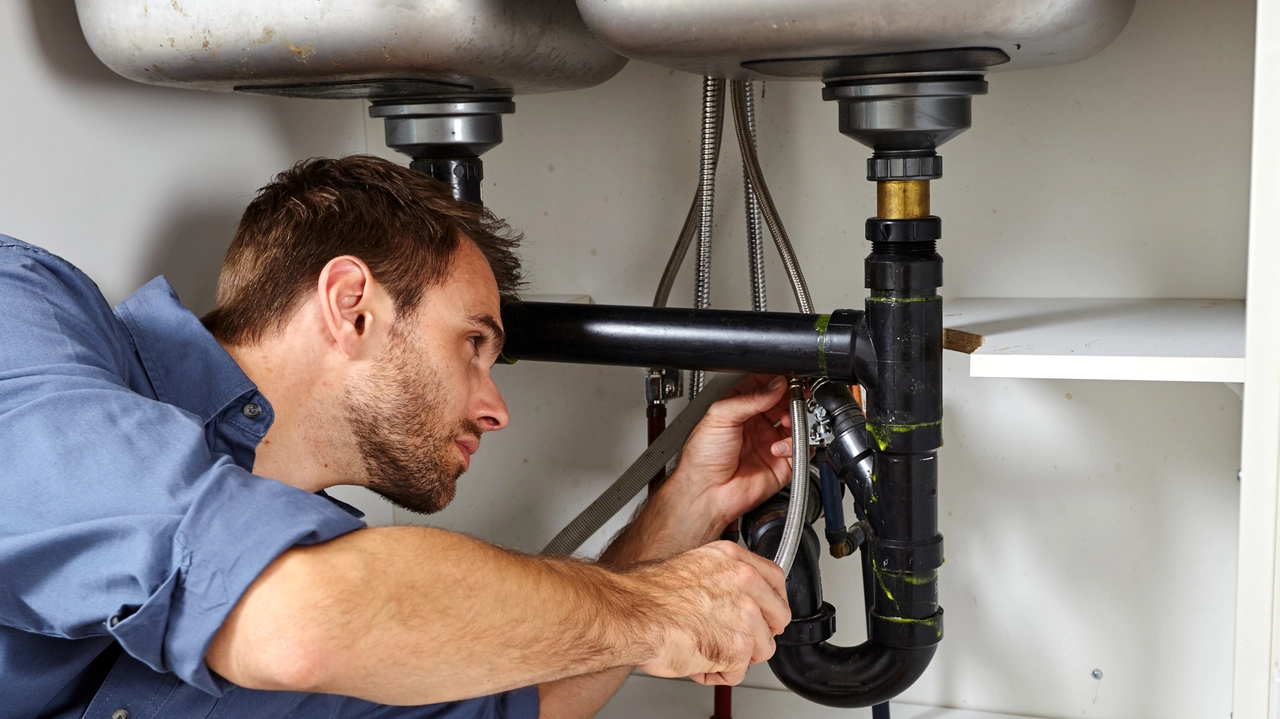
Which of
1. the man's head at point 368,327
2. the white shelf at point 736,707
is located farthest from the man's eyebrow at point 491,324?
the white shelf at point 736,707

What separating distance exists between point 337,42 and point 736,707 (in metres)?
0.80

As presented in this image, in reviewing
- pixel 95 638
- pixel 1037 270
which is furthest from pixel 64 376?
pixel 1037 270

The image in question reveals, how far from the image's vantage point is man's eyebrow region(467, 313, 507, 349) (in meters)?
0.82

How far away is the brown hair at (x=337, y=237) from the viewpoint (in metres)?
0.79

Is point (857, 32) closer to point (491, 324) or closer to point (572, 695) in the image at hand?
point (491, 324)

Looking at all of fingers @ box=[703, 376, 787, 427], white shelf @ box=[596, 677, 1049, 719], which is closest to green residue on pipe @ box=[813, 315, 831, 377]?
fingers @ box=[703, 376, 787, 427]

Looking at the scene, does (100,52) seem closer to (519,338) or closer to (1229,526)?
(519,338)

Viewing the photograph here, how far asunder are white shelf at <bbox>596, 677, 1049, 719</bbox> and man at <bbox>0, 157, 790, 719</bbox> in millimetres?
220

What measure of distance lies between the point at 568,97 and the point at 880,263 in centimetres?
53

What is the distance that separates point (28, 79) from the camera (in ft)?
2.72

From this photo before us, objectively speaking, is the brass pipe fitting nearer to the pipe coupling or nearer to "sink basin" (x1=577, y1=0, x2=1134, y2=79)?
"sink basin" (x1=577, y1=0, x2=1134, y2=79)

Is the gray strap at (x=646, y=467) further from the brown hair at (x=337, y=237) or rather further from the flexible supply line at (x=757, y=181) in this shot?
the brown hair at (x=337, y=237)

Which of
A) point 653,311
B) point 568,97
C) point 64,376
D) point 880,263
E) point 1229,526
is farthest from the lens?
point 568,97

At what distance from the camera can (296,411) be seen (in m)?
0.78
